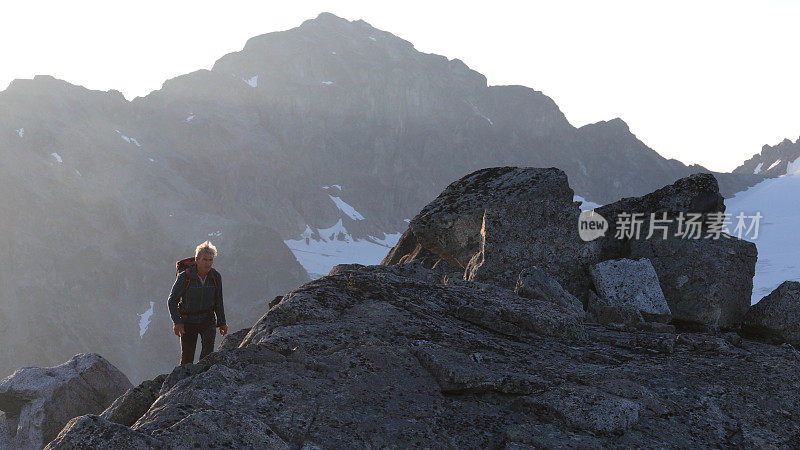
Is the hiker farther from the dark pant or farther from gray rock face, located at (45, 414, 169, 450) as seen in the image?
gray rock face, located at (45, 414, 169, 450)

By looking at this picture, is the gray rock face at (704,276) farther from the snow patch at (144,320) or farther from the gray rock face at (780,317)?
the snow patch at (144,320)

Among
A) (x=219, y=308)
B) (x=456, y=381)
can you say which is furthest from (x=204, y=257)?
(x=456, y=381)

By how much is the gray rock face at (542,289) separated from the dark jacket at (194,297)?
25.4ft

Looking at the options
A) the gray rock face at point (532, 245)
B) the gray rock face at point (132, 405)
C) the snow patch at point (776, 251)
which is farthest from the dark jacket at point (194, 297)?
the snow patch at point (776, 251)

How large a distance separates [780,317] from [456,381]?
1256cm

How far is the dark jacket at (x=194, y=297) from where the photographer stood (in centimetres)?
1245

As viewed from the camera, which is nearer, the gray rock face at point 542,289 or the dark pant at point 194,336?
the dark pant at point 194,336

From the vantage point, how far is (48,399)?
14.2m

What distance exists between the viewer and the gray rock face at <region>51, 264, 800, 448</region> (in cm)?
718

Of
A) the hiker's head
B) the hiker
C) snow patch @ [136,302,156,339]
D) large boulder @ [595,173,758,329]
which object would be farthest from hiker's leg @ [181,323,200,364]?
snow patch @ [136,302,156,339]

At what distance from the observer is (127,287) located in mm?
186250

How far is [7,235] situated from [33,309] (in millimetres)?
29789

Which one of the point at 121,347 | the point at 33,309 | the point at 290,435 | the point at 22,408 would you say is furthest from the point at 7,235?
the point at 290,435

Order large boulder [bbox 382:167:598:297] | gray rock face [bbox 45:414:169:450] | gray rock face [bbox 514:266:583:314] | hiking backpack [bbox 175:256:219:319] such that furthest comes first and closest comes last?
large boulder [bbox 382:167:598:297] → gray rock face [bbox 514:266:583:314] → hiking backpack [bbox 175:256:219:319] → gray rock face [bbox 45:414:169:450]
